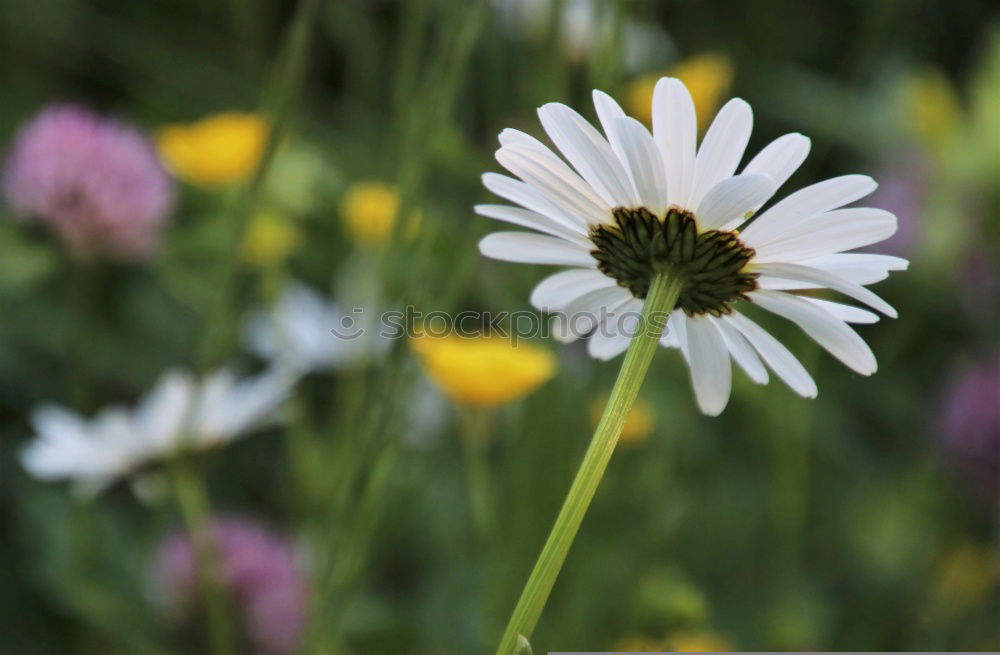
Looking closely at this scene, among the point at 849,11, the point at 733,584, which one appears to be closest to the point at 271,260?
the point at 733,584

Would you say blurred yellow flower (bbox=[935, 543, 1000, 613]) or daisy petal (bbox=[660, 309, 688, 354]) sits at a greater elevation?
daisy petal (bbox=[660, 309, 688, 354])

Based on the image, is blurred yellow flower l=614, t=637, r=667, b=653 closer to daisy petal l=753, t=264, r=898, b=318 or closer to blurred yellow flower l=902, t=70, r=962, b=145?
daisy petal l=753, t=264, r=898, b=318

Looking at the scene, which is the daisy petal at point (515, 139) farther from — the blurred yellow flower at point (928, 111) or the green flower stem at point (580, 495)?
the blurred yellow flower at point (928, 111)

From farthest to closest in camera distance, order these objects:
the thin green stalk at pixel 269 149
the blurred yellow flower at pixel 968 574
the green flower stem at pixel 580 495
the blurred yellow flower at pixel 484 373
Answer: the blurred yellow flower at pixel 968 574 → the blurred yellow flower at pixel 484 373 → the thin green stalk at pixel 269 149 → the green flower stem at pixel 580 495

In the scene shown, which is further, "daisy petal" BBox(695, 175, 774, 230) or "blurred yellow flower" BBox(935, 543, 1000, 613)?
"blurred yellow flower" BBox(935, 543, 1000, 613)

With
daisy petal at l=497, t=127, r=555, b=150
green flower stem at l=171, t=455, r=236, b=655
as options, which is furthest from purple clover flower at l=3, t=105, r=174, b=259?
daisy petal at l=497, t=127, r=555, b=150

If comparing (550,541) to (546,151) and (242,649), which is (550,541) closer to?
(546,151)

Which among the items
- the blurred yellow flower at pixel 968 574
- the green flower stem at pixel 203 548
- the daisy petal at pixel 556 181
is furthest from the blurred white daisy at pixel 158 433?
the blurred yellow flower at pixel 968 574

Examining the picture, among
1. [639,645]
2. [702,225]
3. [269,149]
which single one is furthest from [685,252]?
[639,645]
